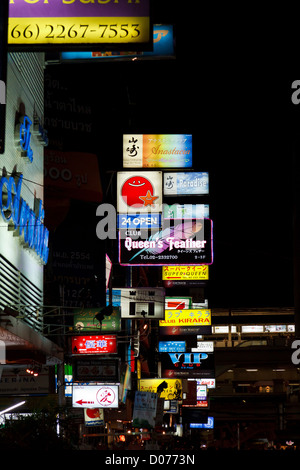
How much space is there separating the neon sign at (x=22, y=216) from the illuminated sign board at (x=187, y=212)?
5.70 m

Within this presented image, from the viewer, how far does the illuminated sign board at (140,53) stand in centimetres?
1180

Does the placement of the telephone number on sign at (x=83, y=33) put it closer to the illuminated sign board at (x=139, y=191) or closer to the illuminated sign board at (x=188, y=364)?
the illuminated sign board at (x=139, y=191)

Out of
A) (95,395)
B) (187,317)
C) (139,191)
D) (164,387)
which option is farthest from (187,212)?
(164,387)

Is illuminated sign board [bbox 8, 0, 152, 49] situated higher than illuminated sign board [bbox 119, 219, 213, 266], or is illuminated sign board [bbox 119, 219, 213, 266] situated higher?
illuminated sign board [bbox 8, 0, 152, 49]

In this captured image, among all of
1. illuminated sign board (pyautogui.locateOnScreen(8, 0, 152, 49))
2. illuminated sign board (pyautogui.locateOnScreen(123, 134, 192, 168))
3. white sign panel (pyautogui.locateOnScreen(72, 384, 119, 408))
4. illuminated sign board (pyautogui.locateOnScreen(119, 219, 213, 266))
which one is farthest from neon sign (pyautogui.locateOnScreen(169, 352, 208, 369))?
illuminated sign board (pyautogui.locateOnScreen(8, 0, 152, 49))

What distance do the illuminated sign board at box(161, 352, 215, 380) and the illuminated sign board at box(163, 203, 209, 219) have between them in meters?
12.6

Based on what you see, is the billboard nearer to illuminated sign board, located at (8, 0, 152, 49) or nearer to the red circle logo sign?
the red circle logo sign

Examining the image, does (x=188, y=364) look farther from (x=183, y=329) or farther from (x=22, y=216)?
(x=22, y=216)

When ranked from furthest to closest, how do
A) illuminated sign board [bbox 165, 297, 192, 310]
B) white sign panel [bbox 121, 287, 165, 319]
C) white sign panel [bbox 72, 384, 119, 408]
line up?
illuminated sign board [bbox 165, 297, 192, 310] → white sign panel [bbox 121, 287, 165, 319] → white sign panel [bbox 72, 384, 119, 408]

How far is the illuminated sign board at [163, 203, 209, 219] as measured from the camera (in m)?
24.0

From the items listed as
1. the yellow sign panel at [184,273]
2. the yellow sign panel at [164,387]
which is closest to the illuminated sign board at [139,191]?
the yellow sign panel at [184,273]

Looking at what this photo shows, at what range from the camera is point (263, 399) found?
6762cm
